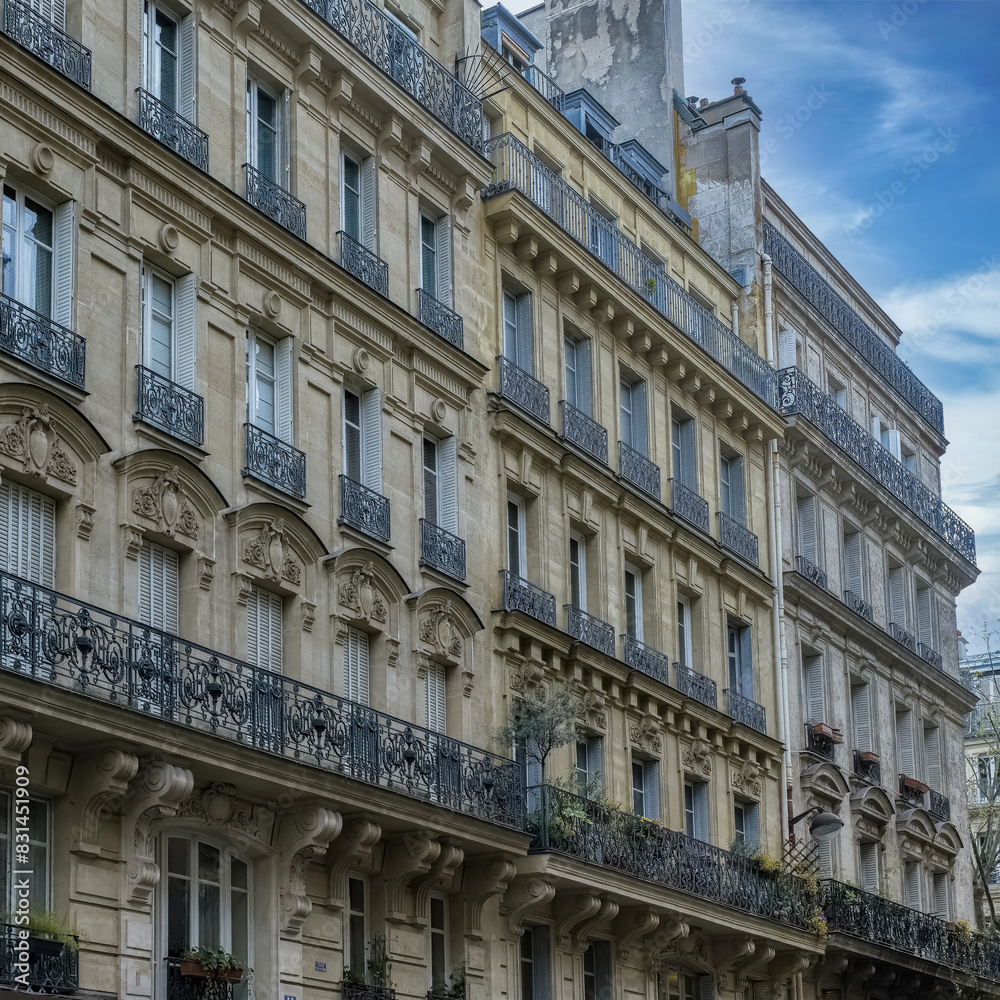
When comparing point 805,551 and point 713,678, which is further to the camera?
point 805,551

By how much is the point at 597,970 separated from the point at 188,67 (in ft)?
44.3

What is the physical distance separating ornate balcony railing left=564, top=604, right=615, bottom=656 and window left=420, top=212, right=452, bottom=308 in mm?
4912

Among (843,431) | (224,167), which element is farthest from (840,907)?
(224,167)

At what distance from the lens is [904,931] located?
35188mm

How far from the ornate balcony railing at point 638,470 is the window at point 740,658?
12.3ft

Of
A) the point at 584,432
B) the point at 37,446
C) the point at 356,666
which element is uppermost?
the point at 584,432

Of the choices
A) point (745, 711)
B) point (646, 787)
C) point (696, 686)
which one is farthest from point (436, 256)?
point (745, 711)

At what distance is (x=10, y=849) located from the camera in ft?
58.0

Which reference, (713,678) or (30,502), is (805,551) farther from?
(30,502)

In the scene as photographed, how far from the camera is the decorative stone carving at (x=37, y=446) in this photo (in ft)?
60.7

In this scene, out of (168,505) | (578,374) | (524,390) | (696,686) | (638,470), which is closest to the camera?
(168,505)

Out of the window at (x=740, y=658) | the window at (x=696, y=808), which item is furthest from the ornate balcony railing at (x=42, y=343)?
the window at (x=740, y=658)

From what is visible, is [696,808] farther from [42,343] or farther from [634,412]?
[42,343]

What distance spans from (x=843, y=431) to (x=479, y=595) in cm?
1479
